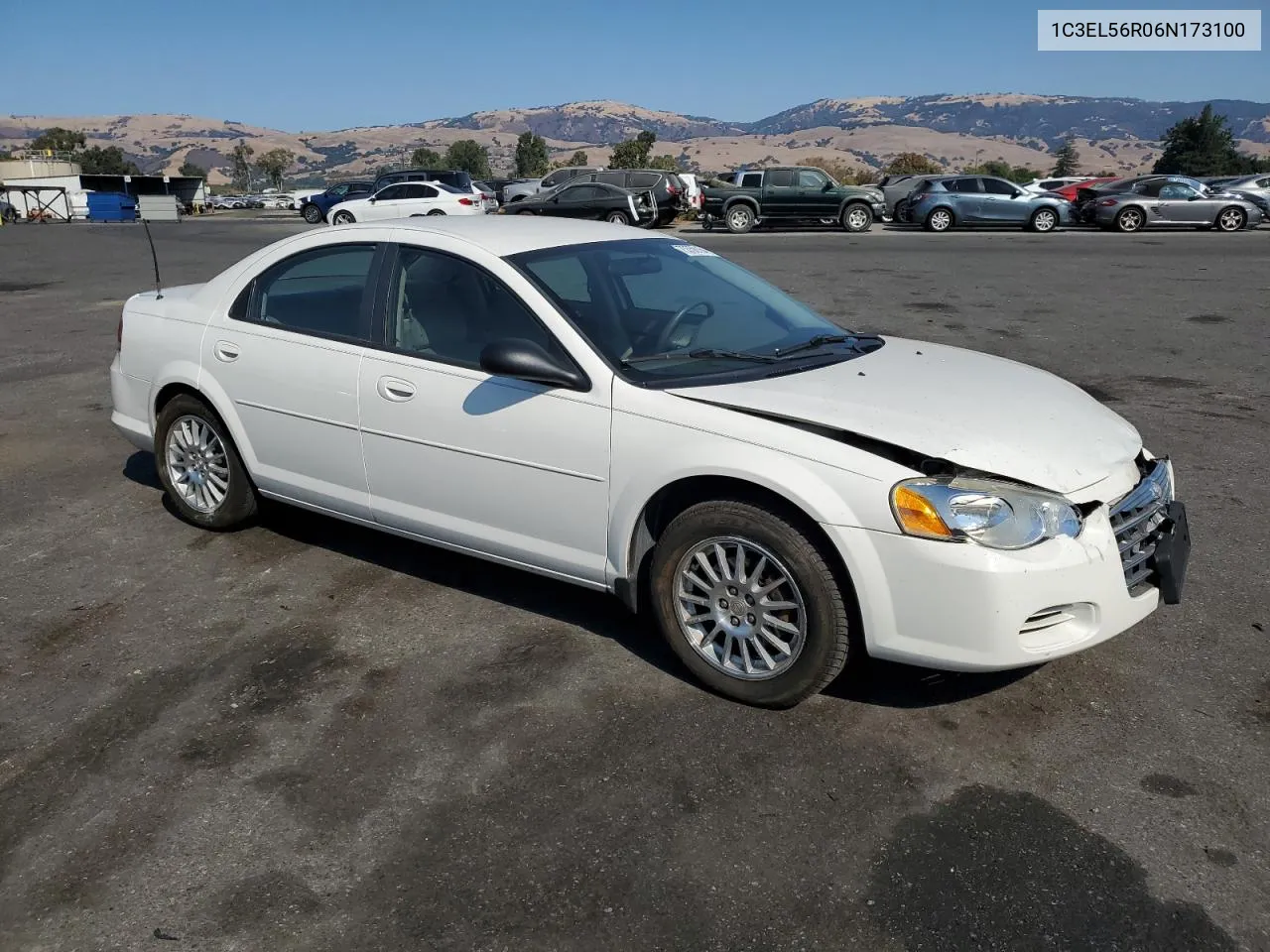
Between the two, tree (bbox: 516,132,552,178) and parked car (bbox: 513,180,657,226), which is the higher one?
tree (bbox: 516,132,552,178)

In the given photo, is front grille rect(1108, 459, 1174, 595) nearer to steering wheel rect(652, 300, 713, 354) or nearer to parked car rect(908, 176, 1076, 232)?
steering wheel rect(652, 300, 713, 354)

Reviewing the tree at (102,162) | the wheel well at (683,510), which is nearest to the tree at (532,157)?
the tree at (102,162)

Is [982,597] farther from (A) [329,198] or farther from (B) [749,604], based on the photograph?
(A) [329,198]

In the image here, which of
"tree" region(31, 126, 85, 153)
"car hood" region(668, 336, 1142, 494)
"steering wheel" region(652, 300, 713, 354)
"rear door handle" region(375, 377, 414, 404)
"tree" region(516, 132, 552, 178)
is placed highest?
"tree" region(31, 126, 85, 153)

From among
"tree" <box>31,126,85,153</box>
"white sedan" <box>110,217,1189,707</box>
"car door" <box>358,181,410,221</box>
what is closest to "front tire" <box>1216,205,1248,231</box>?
"car door" <box>358,181,410,221</box>

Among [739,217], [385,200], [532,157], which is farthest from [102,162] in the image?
[739,217]

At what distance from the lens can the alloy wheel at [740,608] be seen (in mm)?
3564

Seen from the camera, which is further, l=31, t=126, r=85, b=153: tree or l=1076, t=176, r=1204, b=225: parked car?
l=31, t=126, r=85, b=153: tree

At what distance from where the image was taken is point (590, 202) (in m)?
28.2

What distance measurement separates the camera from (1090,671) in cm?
393

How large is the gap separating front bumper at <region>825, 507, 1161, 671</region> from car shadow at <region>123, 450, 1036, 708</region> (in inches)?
18.5

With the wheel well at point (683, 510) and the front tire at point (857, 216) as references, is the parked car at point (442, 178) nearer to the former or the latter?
the front tire at point (857, 216)

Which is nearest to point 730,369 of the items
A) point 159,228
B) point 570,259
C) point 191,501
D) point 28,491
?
point 570,259

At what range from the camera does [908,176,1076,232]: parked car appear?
29156mm
